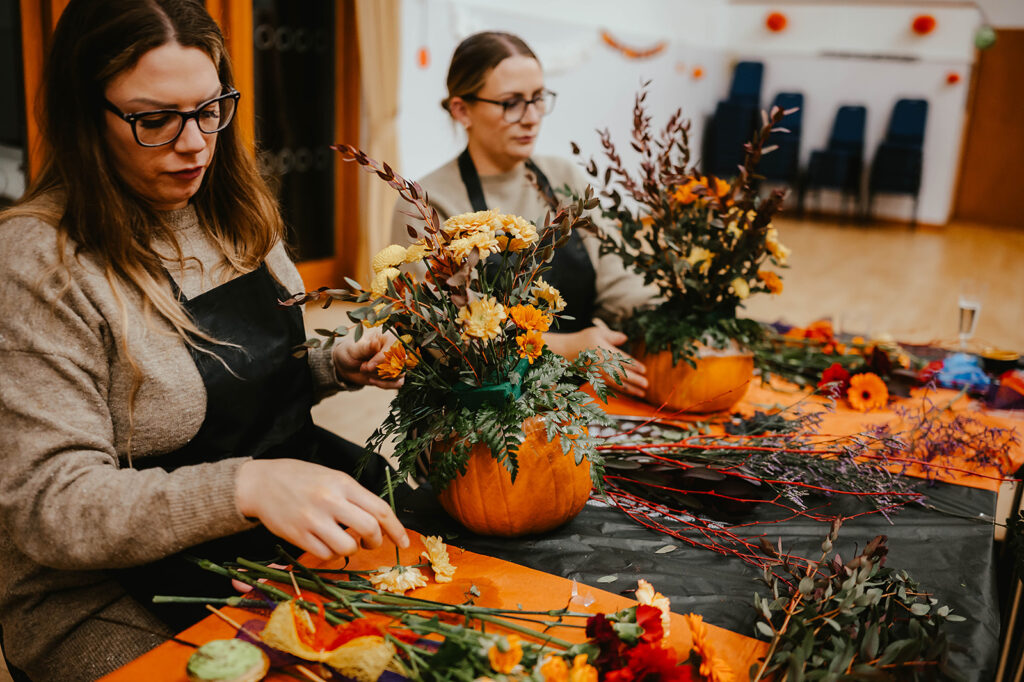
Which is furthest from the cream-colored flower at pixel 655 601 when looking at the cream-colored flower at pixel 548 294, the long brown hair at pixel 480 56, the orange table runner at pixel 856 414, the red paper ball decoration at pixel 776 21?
the red paper ball decoration at pixel 776 21

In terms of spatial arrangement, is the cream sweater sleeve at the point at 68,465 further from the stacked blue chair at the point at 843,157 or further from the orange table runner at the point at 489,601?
the stacked blue chair at the point at 843,157

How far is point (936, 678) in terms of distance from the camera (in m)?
0.86

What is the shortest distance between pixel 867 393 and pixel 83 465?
1.42m

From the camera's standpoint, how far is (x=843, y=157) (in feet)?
30.7

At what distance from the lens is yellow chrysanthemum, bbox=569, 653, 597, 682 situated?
774 mm

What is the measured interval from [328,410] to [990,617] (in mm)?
3083

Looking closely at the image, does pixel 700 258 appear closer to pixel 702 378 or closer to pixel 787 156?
pixel 702 378

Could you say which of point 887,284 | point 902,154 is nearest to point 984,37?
point 902,154

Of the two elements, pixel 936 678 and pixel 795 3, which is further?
pixel 795 3

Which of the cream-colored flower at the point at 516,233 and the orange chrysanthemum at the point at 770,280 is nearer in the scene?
the cream-colored flower at the point at 516,233

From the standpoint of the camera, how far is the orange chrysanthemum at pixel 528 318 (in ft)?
3.35

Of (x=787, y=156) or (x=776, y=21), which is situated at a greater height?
(x=776, y=21)

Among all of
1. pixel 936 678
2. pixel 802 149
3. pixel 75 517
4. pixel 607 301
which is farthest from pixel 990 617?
pixel 802 149

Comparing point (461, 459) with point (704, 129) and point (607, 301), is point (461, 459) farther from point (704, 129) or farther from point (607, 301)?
point (704, 129)
